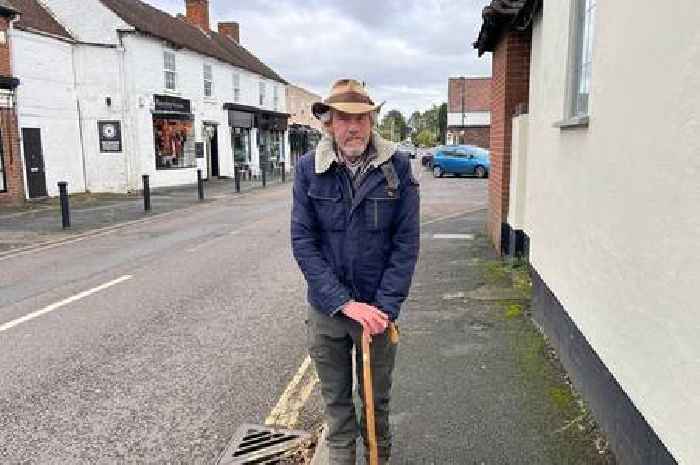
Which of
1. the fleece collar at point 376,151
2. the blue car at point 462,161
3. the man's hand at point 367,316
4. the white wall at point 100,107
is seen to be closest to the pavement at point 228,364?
the man's hand at point 367,316

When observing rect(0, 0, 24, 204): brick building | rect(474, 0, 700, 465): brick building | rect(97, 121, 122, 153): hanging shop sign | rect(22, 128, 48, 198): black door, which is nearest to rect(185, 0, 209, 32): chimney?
rect(97, 121, 122, 153): hanging shop sign

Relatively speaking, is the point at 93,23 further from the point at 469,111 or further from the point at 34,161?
the point at 469,111

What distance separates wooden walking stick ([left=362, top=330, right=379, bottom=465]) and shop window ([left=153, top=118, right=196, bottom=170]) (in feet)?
77.9

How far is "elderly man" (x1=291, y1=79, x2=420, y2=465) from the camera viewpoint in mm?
2955

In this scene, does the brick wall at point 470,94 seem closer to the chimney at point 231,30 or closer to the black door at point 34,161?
the chimney at point 231,30

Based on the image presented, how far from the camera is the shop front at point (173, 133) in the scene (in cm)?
2509

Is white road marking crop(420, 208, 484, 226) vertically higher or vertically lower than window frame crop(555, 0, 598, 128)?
lower

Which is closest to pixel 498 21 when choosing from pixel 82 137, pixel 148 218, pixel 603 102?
pixel 603 102

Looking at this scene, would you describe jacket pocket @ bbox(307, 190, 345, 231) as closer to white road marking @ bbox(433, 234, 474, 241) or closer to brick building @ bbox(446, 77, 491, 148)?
white road marking @ bbox(433, 234, 474, 241)

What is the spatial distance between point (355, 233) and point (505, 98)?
674cm

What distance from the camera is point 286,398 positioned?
14.7 ft

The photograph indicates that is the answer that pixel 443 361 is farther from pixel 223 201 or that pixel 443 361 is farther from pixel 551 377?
pixel 223 201

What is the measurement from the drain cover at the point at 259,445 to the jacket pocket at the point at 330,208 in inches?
60.6

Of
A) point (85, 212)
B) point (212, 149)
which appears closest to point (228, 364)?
point (85, 212)
